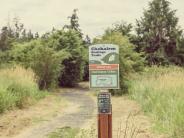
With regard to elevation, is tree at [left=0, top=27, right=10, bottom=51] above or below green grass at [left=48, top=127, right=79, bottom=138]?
above

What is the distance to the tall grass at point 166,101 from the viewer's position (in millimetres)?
9820

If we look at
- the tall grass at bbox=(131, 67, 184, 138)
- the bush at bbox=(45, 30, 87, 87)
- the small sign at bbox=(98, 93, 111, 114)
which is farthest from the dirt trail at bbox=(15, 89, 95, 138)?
the bush at bbox=(45, 30, 87, 87)

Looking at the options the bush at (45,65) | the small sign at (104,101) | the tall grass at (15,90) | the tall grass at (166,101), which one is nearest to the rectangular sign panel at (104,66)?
the small sign at (104,101)

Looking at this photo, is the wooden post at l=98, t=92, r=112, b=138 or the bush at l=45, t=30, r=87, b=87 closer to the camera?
the wooden post at l=98, t=92, r=112, b=138

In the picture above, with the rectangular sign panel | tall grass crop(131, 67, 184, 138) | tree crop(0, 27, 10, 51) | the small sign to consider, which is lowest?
tall grass crop(131, 67, 184, 138)

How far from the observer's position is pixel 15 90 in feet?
55.2

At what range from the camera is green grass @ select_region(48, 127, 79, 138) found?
34.4 ft

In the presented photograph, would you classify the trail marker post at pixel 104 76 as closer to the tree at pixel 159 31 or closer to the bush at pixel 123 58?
the bush at pixel 123 58

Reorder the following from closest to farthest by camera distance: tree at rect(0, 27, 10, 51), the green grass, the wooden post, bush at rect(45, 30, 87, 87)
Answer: the wooden post
the green grass
bush at rect(45, 30, 87, 87)
tree at rect(0, 27, 10, 51)

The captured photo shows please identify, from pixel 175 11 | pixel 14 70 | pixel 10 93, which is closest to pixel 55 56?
pixel 14 70

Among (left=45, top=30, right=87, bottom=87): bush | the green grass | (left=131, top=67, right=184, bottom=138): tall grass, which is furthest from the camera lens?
(left=45, top=30, right=87, bottom=87): bush

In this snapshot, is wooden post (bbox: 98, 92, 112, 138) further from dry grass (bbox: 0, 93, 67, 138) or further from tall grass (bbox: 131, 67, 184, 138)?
dry grass (bbox: 0, 93, 67, 138)

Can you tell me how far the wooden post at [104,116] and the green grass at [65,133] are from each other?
3.52 meters

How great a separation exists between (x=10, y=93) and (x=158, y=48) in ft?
91.1
